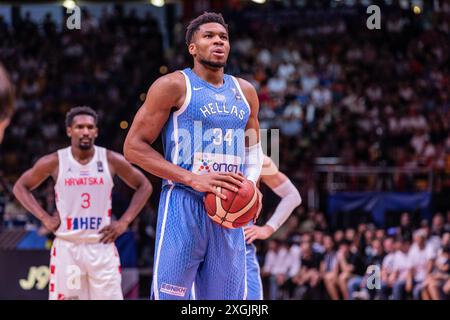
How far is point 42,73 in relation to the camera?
1819cm

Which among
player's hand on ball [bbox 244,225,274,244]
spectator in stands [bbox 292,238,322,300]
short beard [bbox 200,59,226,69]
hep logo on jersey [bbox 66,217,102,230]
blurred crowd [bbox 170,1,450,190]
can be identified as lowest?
spectator in stands [bbox 292,238,322,300]

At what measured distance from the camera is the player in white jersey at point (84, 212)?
22.2ft

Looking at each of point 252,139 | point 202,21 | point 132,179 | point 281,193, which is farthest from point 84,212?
point 202,21

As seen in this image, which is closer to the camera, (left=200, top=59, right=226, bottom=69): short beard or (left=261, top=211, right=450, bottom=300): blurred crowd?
(left=200, top=59, right=226, bottom=69): short beard

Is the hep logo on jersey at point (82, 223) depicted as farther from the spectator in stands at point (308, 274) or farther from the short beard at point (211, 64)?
the spectator in stands at point (308, 274)

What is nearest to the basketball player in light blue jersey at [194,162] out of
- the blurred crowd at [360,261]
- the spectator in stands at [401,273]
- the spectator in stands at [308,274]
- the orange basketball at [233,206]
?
the orange basketball at [233,206]

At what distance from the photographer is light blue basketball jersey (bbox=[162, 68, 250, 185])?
485cm

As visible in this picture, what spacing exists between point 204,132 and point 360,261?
737 cm

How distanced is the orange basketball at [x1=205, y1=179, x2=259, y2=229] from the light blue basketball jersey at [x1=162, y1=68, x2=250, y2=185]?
0.29 m

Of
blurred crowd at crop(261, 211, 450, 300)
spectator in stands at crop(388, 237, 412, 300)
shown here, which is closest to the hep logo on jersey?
blurred crowd at crop(261, 211, 450, 300)

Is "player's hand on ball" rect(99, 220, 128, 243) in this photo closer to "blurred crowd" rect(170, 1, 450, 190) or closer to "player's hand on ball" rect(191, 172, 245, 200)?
"player's hand on ball" rect(191, 172, 245, 200)

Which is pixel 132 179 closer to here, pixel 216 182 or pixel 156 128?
pixel 156 128

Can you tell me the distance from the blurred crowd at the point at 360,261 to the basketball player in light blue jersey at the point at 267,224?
4.22 metres

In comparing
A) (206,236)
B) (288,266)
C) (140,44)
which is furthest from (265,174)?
(140,44)
